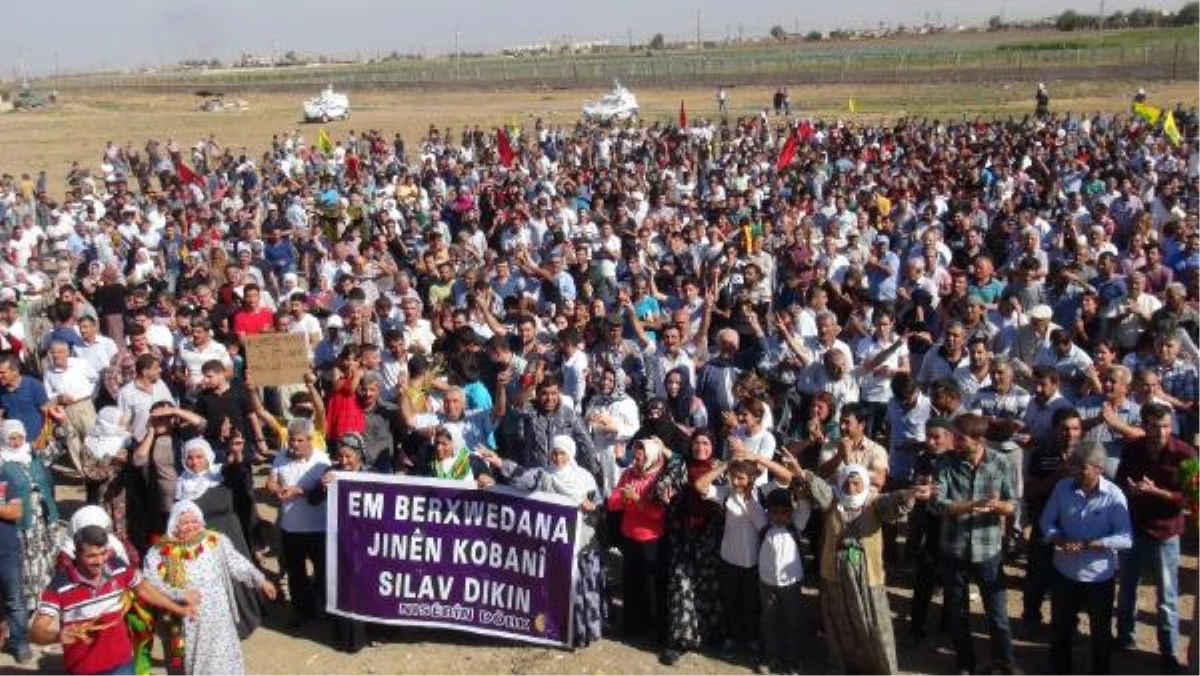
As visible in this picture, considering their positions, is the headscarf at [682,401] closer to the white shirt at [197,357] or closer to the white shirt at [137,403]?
the white shirt at [197,357]

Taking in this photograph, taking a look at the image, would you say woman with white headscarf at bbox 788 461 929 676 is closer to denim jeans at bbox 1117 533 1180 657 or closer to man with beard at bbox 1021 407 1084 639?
man with beard at bbox 1021 407 1084 639

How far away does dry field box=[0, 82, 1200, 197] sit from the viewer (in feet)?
150

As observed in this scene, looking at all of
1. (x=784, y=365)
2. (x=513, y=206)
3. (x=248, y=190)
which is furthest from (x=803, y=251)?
(x=248, y=190)

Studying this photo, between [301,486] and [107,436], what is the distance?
80.2 inches

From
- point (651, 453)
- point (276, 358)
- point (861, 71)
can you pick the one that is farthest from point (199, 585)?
point (861, 71)

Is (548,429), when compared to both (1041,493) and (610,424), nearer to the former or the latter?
(610,424)

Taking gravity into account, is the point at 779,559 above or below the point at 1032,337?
below

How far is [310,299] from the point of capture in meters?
11.8

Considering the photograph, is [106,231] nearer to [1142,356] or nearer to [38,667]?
[38,667]

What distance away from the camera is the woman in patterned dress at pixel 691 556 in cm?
709

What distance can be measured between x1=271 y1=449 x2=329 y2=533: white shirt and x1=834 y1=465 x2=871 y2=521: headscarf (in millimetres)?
3441

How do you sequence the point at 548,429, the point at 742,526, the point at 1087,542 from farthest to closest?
the point at 548,429 → the point at 742,526 → the point at 1087,542

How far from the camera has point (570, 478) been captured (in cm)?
719

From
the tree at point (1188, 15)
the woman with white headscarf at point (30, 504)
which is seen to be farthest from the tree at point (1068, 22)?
the woman with white headscarf at point (30, 504)
